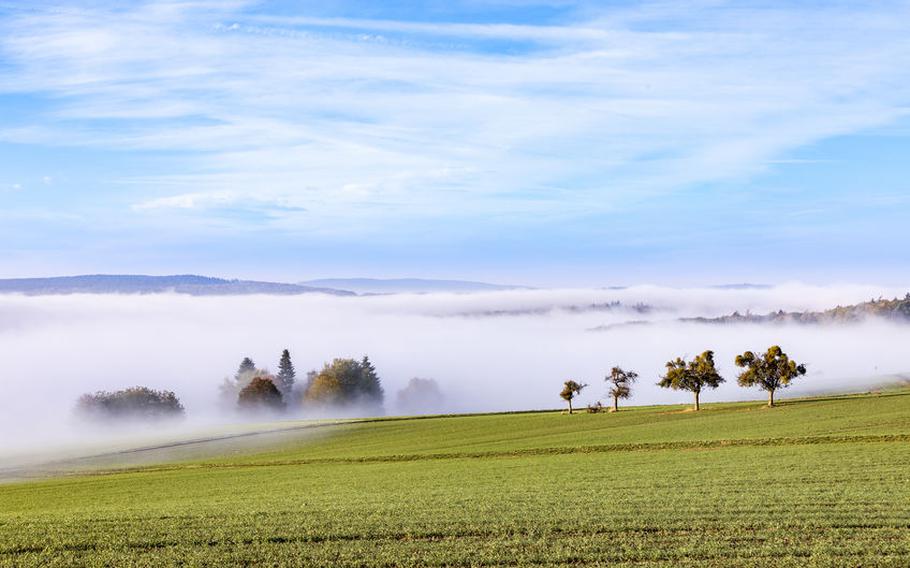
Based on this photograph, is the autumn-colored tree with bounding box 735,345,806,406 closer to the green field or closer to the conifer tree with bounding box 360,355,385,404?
the green field

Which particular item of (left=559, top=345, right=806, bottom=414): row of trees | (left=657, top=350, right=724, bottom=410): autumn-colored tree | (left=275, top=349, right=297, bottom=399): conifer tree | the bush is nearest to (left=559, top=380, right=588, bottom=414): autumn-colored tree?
(left=559, top=345, right=806, bottom=414): row of trees

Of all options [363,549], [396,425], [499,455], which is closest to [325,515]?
[363,549]

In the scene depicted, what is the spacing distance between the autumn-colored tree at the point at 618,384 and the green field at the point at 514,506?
108 ft

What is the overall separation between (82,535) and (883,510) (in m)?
26.7

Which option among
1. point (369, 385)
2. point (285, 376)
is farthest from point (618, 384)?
point (285, 376)

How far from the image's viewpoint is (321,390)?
515 ft

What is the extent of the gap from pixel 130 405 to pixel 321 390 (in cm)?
3520

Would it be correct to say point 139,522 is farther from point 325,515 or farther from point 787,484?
point 787,484

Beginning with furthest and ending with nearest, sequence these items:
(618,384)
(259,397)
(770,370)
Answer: (259,397) → (618,384) → (770,370)

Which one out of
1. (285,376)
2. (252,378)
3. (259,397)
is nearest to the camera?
(259,397)

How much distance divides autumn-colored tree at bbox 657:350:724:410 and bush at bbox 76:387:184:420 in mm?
85743

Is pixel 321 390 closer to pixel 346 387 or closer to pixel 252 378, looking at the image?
pixel 346 387

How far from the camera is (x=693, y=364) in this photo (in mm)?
90125

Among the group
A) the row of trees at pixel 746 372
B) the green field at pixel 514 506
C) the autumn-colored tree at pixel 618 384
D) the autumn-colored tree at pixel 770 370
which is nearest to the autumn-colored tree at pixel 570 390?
the autumn-colored tree at pixel 618 384
